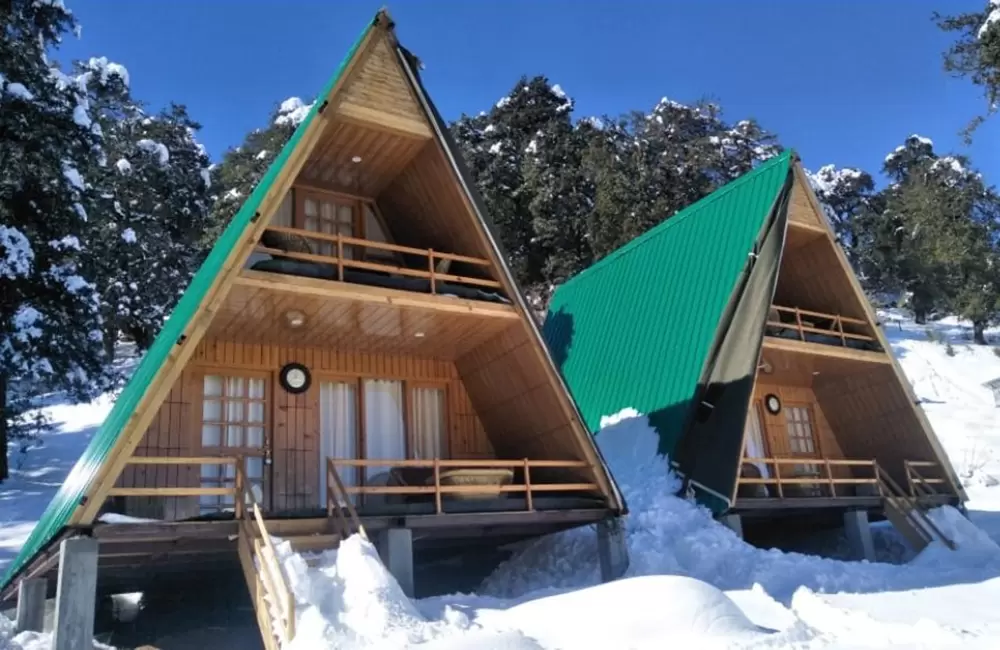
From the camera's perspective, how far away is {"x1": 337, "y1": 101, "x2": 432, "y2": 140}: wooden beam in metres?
11.3

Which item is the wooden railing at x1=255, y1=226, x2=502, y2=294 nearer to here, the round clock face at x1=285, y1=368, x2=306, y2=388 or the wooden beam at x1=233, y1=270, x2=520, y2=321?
the wooden beam at x1=233, y1=270, x2=520, y2=321

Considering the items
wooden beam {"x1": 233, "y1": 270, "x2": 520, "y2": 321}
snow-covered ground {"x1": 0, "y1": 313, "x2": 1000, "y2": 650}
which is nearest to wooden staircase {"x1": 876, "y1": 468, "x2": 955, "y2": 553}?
snow-covered ground {"x1": 0, "y1": 313, "x2": 1000, "y2": 650}

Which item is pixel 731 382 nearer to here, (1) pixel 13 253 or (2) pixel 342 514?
(2) pixel 342 514

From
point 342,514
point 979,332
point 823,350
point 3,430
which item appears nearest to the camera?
point 342,514

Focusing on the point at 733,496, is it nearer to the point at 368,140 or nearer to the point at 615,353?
the point at 615,353

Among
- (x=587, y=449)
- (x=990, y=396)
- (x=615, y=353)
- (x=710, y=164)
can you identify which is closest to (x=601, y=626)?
(x=587, y=449)

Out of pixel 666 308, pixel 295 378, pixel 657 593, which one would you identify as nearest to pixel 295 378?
pixel 295 378

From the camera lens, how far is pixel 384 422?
1348 centimetres

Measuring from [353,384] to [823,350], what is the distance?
375 inches

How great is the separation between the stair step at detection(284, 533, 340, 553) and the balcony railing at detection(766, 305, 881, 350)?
995 cm

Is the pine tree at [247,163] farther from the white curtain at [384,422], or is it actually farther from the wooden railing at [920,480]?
the wooden railing at [920,480]

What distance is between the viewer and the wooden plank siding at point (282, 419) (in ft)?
38.0

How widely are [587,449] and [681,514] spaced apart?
2.71 metres

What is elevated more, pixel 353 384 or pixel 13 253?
pixel 13 253
